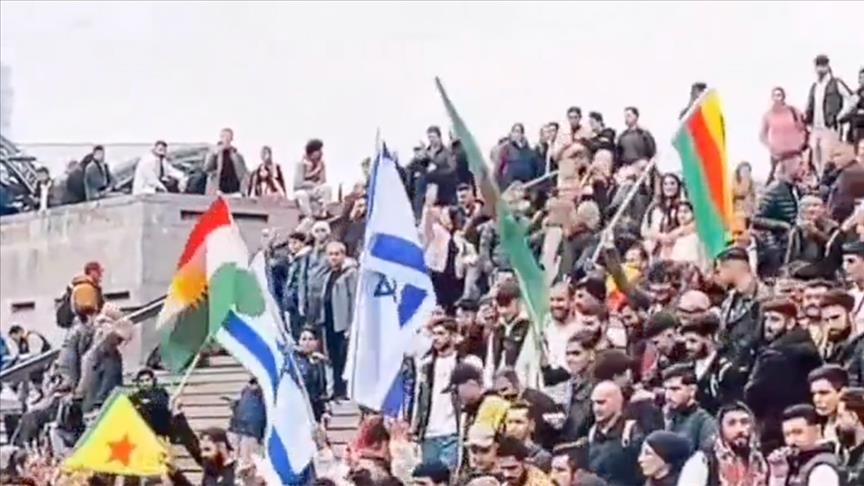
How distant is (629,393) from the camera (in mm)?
15719

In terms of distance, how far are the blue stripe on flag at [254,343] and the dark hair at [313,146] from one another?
8.26m

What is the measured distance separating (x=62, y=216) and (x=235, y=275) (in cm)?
1332

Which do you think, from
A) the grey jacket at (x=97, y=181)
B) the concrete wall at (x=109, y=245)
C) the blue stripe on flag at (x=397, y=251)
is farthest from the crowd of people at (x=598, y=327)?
the grey jacket at (x=97, y=181)

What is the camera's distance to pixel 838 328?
15.5 m

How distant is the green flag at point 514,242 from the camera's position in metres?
18.4

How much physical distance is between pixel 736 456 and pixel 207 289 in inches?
296

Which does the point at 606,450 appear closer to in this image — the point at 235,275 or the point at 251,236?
the point at 235,275

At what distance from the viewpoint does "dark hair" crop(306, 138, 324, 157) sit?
2769cm

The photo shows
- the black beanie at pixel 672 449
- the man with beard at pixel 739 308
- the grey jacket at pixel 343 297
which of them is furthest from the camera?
the grey jacket at pixel 343 297

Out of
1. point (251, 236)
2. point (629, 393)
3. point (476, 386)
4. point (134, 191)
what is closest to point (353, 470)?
point (476, 386)

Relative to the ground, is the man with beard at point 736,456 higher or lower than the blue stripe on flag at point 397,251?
lower

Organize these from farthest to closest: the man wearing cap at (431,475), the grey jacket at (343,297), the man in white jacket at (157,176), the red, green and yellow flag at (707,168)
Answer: the man in white jacket at (157,176) → the grey jacket at (343,297) → the red, green and yellow flag at (707,168) → the man wearing cap at (431,475)

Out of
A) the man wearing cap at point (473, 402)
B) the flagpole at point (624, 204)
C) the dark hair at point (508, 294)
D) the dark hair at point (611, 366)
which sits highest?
the flagpole at point (624, 204)

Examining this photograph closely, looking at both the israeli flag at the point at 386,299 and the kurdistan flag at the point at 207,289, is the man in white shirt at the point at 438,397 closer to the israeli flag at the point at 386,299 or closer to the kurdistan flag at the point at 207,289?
the israeli flag at the point at 386,299
